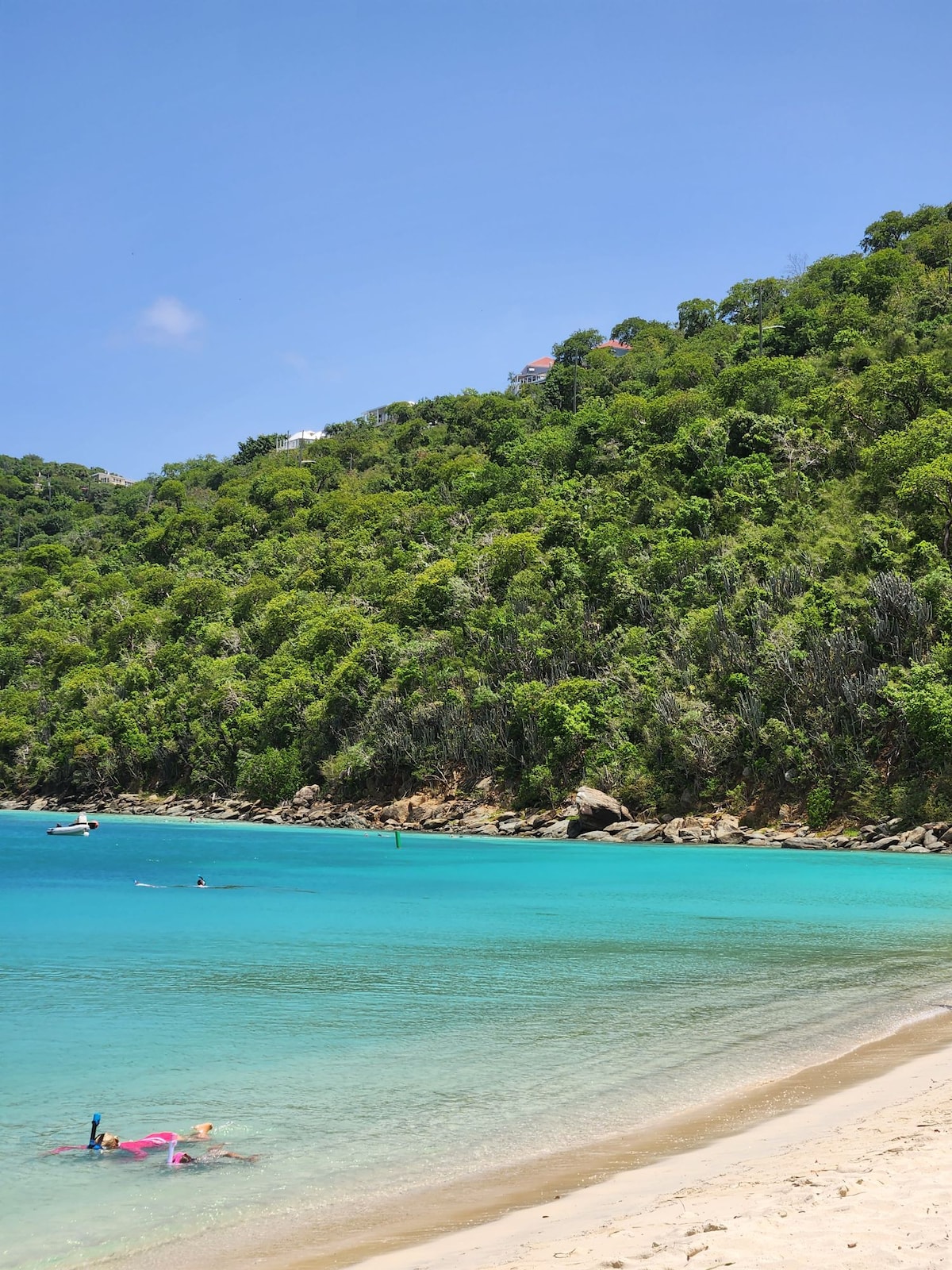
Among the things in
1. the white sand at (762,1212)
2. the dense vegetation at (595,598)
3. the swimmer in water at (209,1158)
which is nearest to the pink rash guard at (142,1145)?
the swimmer in water at (209,1158)

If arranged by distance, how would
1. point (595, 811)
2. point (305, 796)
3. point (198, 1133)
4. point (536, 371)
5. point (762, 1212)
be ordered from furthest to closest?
point (536, 371)
point (305, 796)
point (595, 811)
point (198, 1133)
point (762, 1212)

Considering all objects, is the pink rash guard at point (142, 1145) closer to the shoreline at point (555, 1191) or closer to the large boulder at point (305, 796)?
the shoreline at point (555, 1191)

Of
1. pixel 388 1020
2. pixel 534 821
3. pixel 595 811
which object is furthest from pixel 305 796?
pixel 388 1020

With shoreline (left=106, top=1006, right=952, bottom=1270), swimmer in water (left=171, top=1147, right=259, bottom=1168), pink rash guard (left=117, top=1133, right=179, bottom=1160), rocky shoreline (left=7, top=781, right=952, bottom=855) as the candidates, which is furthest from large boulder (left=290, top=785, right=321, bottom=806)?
swimmer in water (left=171, top=1147, right=259, bottom=1168)

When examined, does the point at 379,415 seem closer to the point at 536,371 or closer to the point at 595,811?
the point at 536,371

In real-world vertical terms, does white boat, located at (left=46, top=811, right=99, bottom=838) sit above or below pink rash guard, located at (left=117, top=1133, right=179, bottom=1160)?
below

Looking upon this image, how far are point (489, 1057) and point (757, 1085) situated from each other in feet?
9.40

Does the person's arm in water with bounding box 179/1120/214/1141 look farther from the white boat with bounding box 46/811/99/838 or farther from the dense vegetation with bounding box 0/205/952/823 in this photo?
the white boat with bounding box 46/811/99/838

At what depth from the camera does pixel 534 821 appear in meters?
50.9

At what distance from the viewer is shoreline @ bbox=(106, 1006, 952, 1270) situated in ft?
20.9

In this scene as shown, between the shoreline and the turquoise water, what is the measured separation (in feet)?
0.99

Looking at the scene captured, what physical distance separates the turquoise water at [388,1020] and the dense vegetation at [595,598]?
56.5 feet

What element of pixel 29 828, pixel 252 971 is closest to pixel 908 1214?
pixel 252 971

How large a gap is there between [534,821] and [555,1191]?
4383 centimetres
